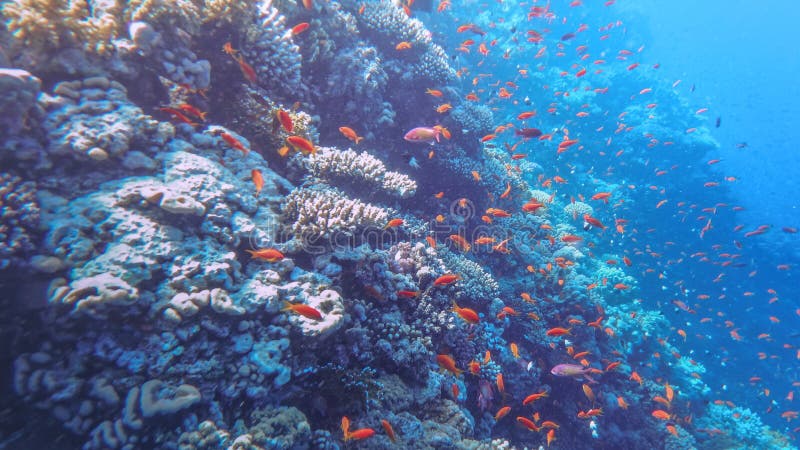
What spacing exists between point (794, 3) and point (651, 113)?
106m

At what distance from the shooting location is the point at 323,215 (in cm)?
432

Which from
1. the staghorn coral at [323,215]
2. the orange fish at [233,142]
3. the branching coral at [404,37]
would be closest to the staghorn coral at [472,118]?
the branching coral at [404,37]

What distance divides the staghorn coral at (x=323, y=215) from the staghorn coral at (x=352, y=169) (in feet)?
2.19

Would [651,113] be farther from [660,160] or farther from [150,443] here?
[150,443]

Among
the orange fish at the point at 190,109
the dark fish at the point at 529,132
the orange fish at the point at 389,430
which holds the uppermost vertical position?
the dark fish at the point at 529,132

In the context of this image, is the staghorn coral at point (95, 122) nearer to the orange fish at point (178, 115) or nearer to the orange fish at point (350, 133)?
the orange fish at point (178, 115)

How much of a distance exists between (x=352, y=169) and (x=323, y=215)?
53.2 inches

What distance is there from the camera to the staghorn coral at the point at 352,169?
527cm

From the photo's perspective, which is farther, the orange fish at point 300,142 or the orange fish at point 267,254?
the orange fish at point 300,142

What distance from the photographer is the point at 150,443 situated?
265 cm

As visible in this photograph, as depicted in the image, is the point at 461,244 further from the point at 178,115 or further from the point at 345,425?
the point at 178,115

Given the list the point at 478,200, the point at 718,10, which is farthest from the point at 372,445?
the point at 718,10

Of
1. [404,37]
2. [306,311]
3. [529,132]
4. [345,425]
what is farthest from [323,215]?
[404,37]

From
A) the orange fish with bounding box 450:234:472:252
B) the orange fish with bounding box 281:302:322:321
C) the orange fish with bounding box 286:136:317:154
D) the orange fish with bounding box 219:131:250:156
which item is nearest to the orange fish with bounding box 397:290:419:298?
the orange fish with bounding box 281:302:322:321
